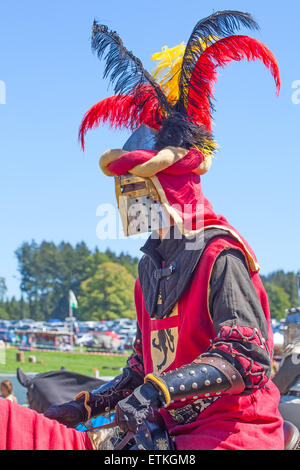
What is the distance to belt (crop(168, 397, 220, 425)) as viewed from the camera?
2.50 metres

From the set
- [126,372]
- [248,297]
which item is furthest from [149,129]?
[126,372]

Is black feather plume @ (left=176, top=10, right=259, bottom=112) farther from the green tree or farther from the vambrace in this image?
the green tree

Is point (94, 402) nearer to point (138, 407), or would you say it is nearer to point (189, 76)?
point (138, 407)

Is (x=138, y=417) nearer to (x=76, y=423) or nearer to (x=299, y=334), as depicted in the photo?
(x=76, y=423)

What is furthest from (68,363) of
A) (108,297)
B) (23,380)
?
(108,297)

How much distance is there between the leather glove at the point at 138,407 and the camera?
2.28 m

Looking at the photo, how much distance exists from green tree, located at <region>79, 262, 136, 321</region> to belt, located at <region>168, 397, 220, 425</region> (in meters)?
62.0

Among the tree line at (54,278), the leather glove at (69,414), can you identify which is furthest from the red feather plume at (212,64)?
the tree line at (54,278)

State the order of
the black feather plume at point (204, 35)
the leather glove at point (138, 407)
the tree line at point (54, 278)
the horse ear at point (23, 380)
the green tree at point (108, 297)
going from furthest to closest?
the tree line at point (54, 278)
the green tree at point (108, 297)
the horse ear at point (23, 380)
the black feather plume at point (204, 35)
the leather glove at point (138, 407)

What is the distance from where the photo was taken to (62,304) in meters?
78.3

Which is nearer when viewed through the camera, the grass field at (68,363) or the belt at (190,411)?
the belt at (190,411)

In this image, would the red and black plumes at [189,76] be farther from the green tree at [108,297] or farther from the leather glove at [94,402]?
the green tree at [108,297]

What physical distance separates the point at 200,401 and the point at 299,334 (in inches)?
221

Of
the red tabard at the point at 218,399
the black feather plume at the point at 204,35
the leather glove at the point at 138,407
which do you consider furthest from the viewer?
the black feather plume at the point at 204,35
